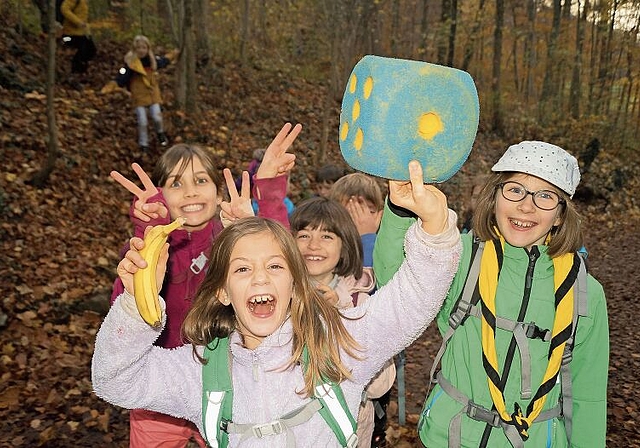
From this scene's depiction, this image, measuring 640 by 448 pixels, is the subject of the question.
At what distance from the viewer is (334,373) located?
68.1 inches

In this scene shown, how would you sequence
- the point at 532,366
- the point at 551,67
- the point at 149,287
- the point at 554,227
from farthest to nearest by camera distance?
the point at 551,67 → the point at 554,227 → the point at 532,366 → the point at 149,287

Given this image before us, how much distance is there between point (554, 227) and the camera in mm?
2346

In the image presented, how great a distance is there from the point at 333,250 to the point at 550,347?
1.32 m

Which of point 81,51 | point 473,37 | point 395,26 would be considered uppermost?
point 395,26

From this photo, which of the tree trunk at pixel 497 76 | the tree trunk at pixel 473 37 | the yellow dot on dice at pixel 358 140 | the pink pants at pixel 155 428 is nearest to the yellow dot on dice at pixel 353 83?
the yellow dot on dice at pixel 358 140

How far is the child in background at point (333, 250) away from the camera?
303 centimetres

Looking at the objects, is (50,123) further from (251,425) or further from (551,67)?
(551,67)

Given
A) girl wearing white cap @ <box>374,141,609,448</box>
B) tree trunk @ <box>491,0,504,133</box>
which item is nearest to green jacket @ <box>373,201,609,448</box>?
girl wearing white cap @ <box>374,141,609,448</box>

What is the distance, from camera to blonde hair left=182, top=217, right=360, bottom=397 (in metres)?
1.73

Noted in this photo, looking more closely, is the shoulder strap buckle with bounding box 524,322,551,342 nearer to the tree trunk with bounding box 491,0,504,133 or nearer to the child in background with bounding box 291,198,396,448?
the child in background with bounding box 291,198,396,448

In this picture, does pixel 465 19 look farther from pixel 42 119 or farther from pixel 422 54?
pixel 42 119

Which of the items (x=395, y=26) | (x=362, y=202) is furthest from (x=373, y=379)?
(x=395, y=26)

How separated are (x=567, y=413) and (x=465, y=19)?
19533 mm

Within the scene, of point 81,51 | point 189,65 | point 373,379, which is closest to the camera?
point 373,379
